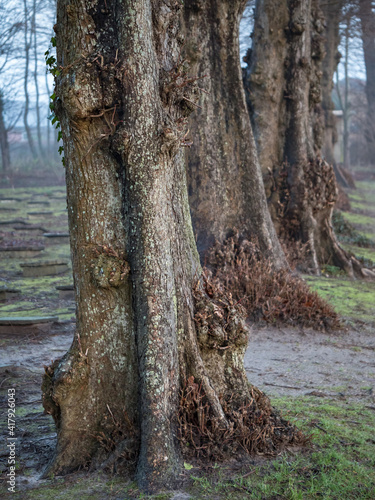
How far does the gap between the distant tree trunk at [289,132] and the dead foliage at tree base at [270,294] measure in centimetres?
269

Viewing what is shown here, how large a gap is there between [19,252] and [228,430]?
32.4ft

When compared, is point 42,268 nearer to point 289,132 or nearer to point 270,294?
point 270,294

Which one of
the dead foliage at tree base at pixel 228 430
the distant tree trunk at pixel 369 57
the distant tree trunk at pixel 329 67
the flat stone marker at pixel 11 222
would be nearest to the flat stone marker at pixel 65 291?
the dead foliage at tree base at pixel 228 430

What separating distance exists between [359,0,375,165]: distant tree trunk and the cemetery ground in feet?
35.0

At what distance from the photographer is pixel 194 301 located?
11.7 feet

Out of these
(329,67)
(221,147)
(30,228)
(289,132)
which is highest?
(329,67)

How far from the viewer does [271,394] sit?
465 cm

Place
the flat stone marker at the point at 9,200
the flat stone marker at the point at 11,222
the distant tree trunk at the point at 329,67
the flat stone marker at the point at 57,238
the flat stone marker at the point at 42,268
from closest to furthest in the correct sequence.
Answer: the flat stone marker at the point at 42,268 → the flat stone marker at the point at 57,238 → the flat stone marker at the point at 11,222 → the distant tree trunk at the point at 329,67 → the flat stone marker at the point at 9,200

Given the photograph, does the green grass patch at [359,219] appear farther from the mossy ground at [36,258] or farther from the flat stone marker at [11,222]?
the flat stone marker at [11,222]

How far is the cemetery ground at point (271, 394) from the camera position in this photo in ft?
9.61

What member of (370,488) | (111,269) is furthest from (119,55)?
(370,488)

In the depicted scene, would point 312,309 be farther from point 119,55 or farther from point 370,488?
point 119,55

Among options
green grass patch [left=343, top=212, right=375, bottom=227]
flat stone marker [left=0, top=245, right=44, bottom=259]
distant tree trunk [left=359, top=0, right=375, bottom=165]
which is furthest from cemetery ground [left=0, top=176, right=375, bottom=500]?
distant tree trunk [left=359, top=0, right=375, bottom=165]

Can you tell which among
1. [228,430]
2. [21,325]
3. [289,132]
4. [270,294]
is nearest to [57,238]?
[289,132]
